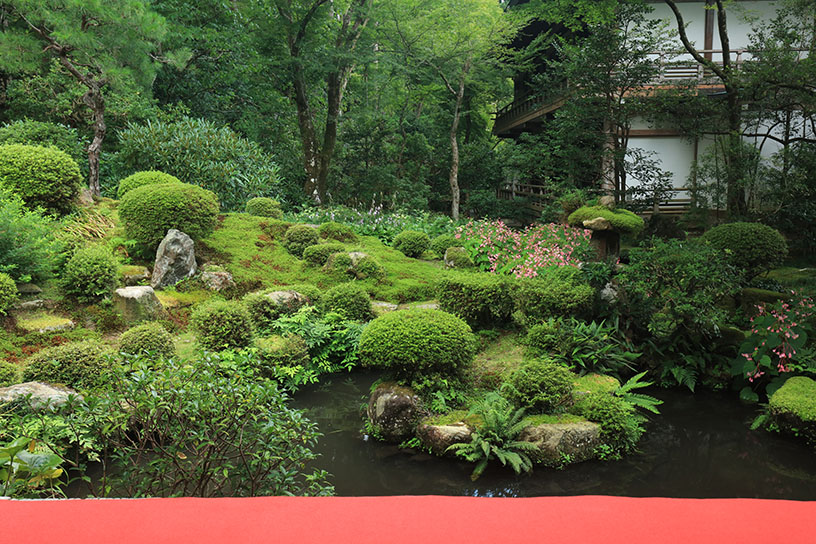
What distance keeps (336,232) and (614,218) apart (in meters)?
5.75

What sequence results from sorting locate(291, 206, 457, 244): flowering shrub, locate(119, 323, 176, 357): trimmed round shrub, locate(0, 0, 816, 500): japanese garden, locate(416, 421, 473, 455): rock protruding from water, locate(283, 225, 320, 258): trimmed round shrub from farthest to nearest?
locate(291, 206, 457, 244): flowering shrub
locate(283, 225, 320, 258): trimmed round shrub
locate(119, 323, 176, 357): trimmed round shrub
locate(416, 421, 473, 455): rock protruding from water
locate(0, 0, 816, 500): japanese garden

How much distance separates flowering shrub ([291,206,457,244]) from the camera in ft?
45.0

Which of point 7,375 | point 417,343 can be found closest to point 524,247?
point 417,343

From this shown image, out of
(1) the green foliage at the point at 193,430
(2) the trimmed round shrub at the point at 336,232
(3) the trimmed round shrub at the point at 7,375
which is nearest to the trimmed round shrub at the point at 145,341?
(3) the trimmed round shrub at the point at 7,375

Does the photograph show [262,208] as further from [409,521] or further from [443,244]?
[409,521]

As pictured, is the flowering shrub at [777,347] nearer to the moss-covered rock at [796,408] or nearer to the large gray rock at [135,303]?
the moss-covered rock at [796,408]

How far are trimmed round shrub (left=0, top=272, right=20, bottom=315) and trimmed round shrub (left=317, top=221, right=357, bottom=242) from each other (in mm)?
5777

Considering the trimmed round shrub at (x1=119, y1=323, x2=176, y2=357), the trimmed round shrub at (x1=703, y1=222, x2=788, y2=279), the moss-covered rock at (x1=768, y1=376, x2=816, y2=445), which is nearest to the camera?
the moss-covered rock at (x1=768, y1=376, x2=816, y2=445)

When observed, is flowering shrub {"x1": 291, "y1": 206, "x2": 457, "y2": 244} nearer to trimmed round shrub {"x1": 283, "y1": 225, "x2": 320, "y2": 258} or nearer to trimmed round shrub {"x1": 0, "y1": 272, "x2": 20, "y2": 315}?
trimmed round shrub {"x1": 283, "y1": 225, "x2": 320, "y2": 258}

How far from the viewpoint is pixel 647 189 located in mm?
13625

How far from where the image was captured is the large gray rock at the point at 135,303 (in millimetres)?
7809

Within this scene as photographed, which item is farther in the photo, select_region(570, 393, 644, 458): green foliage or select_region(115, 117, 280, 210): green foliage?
select_region(115, 117, 280, 210): green foliage

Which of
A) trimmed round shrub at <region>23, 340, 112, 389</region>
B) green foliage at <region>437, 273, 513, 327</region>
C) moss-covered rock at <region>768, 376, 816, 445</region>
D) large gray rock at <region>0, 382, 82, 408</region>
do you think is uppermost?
green foliage at <region>437, 273, 513, 327</region>

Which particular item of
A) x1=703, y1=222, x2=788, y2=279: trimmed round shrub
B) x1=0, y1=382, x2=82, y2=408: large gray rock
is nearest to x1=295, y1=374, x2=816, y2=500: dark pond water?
x1=0, y1=382, x2=82, y2=408: large gray rock
